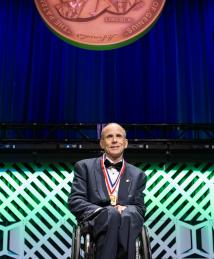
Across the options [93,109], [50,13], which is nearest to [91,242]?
[50,13]

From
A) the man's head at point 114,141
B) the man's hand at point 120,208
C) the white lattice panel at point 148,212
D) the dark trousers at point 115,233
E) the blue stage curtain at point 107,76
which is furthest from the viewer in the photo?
the blue stage curtain at point 107,76

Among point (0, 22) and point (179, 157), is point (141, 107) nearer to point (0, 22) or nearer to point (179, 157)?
point (179, 157)

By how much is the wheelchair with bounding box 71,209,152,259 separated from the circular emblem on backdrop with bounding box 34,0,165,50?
2.19 metres

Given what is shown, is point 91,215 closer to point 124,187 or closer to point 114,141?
point 124,187

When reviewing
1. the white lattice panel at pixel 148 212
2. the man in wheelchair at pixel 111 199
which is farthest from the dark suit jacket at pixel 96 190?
the white lattice panel at pixel 148 212

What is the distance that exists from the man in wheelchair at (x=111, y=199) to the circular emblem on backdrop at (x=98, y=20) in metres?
1.69

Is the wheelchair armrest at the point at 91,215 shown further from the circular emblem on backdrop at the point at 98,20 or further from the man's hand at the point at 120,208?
the circular emblem on backdrop at the point at 98,20

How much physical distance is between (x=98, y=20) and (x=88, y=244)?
2.58 meters

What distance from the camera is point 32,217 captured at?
314cm

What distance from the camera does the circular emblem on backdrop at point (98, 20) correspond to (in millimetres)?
3660

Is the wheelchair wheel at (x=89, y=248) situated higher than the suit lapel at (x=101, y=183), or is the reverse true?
the suit lapel at (x=101, y=183)

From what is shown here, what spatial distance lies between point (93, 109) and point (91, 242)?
113 inches

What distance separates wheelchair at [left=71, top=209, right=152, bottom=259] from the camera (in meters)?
1.73

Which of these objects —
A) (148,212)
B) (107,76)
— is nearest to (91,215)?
(148,212)
